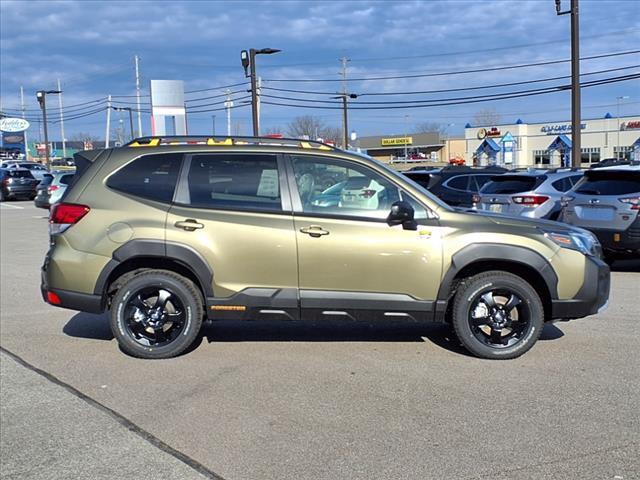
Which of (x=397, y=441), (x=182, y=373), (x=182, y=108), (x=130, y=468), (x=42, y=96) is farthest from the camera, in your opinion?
(x=42, y=96)

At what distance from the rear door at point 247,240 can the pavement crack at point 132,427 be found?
132 cm

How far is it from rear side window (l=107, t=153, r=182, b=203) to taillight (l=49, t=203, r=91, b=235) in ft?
1.08

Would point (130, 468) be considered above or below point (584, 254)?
below

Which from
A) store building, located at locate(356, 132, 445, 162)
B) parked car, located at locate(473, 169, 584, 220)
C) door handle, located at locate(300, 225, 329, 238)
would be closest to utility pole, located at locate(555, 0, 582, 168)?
parked car, located at locate(473, 169, 584, 220)

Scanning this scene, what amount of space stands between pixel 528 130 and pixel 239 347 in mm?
82786

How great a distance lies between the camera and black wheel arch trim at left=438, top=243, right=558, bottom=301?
5.51 m

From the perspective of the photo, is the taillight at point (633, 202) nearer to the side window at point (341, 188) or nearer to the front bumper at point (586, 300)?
the front bumper at point (586, 300)

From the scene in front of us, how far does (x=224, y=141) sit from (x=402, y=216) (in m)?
1.78

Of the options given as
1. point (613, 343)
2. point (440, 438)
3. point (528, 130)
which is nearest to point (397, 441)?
point (440, 438)

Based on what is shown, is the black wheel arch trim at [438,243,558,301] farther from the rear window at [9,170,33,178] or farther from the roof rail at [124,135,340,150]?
the rear window at [9,170,33,178]

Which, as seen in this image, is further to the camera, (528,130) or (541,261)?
(528,130)

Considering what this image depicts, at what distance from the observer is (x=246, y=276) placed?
18.4ft

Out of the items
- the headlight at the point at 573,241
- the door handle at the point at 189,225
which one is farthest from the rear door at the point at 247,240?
the headlight at the point at 573,241

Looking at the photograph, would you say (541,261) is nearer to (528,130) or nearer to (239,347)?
(239,347)
